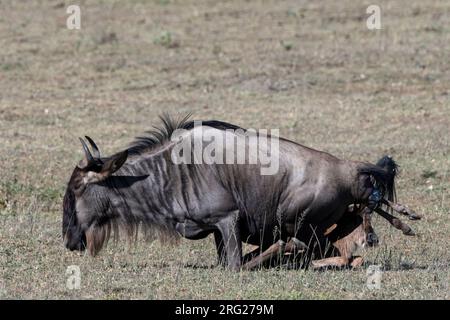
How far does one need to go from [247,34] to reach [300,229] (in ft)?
46.6

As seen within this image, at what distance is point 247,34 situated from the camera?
76.4 ft

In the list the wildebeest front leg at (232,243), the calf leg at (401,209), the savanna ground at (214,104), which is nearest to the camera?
the savanna ground at (214,104)

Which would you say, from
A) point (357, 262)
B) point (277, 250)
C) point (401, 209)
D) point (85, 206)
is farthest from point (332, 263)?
point (85, 206)

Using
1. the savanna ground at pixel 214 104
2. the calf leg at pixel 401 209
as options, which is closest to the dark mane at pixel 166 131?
the savanna ground at pixel 214 104

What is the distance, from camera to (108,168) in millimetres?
9289

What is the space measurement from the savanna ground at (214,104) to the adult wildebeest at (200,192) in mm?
400

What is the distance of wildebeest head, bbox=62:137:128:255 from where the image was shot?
9.36 metres

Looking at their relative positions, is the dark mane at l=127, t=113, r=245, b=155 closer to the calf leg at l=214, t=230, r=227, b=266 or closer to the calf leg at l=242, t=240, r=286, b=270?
the calf leg at l=214, t=230, r=227, b=266

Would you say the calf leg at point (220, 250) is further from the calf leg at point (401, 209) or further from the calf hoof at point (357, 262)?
the calf leg at point (401, 209)

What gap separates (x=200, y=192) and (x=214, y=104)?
29.9ft

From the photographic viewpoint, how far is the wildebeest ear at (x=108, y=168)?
30.2 ft

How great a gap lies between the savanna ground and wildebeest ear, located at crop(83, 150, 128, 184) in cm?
72

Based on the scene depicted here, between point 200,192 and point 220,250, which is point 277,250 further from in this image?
point 200,192

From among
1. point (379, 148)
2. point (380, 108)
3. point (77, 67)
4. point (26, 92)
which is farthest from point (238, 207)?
point (77, 67)
